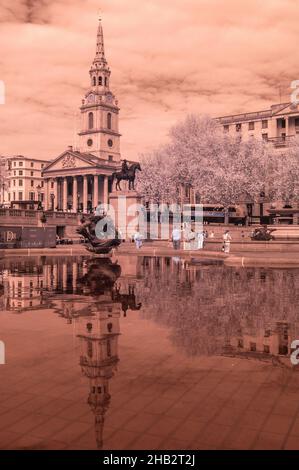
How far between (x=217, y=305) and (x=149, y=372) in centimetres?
567

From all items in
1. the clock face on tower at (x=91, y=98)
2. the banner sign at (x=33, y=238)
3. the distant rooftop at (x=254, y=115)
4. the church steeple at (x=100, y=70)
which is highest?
the church steeple at (x=100, y=70)

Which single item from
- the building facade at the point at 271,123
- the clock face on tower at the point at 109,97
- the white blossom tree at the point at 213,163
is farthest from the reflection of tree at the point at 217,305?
the clock face on tower at the point at 109,97

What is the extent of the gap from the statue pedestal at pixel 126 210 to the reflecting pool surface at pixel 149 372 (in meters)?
33.3

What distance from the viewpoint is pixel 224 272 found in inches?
828

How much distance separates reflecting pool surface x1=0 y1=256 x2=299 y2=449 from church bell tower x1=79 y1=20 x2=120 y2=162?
398 ft

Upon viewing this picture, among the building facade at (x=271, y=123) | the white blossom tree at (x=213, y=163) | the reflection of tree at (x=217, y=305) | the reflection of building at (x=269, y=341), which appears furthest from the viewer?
the building facade at (x=271, y=123)

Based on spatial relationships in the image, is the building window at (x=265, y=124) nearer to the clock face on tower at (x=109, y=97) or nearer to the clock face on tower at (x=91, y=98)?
the clock face on tower at (x=109, y=97)

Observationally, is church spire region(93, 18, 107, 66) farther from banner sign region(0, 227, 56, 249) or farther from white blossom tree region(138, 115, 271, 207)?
banner sign region(0, 227, 56, 249)

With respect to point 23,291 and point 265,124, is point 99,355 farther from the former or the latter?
point 265,124

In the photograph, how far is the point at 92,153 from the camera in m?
134

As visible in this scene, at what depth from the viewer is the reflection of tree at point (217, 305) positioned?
353 inches

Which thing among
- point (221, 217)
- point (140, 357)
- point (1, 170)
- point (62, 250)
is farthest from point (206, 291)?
point (1, 170)

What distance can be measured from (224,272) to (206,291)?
21.1 ft

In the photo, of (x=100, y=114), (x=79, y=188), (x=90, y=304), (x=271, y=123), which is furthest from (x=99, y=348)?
(x=100, y=114)
